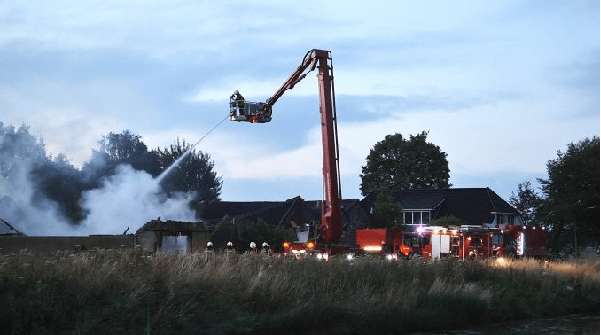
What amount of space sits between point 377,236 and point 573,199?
9984 millimetres

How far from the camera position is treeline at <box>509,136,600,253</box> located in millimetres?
35094

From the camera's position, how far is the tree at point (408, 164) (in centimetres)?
9538

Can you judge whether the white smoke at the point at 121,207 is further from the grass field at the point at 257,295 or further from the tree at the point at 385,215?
the grass field at the point at 257,295

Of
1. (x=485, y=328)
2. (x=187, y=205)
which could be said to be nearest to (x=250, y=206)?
(x=187, y=205)

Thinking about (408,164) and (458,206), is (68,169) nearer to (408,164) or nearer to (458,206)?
(458,206)

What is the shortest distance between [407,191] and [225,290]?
63.2 meters

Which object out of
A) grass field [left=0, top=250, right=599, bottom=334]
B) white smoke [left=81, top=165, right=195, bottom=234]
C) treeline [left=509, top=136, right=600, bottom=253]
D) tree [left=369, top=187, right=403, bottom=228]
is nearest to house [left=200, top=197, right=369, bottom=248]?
tree [left=369, top=187, right=403, bottom=228]

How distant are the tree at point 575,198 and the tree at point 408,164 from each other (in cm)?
5520

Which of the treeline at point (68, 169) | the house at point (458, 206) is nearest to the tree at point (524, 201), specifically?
the house at point (458, 206)

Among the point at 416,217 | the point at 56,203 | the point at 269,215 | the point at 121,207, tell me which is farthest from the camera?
the point at 416,217

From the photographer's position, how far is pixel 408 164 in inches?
3745

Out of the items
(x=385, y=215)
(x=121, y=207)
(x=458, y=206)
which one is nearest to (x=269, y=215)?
(x=385, y=215)

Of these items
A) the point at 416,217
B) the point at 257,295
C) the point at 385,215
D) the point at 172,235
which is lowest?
the point at 257,295

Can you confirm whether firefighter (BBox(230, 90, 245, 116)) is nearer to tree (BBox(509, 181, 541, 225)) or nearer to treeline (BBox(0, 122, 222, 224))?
treeline (BBox(0, 122, 222, 224))
